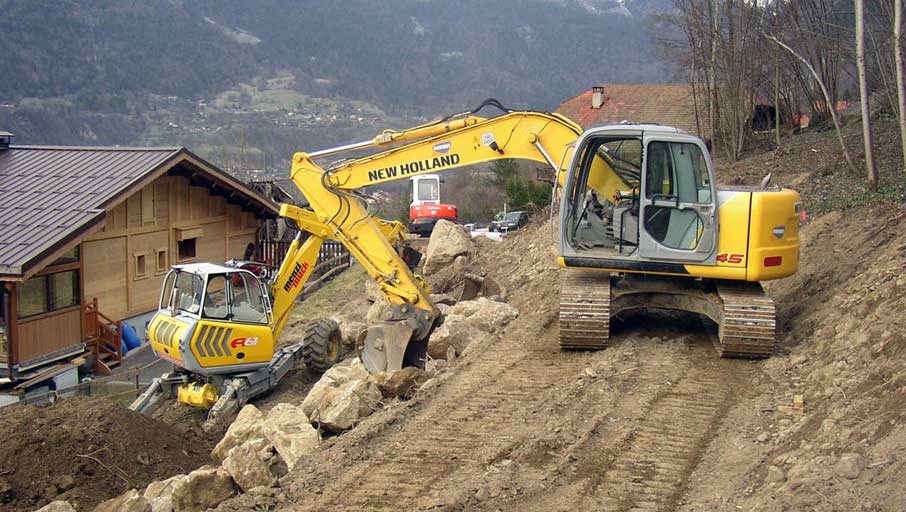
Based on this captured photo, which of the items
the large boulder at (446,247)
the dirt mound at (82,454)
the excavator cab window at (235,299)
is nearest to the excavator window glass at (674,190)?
the dirt mound at (82,454)

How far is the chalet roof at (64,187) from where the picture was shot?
55.7 feet

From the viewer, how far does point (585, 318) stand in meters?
9.91

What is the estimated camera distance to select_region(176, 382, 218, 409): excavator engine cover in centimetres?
1329

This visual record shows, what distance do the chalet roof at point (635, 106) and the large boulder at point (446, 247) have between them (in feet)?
50.8

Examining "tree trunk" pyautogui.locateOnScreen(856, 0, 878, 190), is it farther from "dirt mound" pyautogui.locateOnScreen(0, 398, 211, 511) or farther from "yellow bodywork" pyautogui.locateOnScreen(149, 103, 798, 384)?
"dirt mound" pyautogui.locateOnScreen(0, 398, 211, 511)

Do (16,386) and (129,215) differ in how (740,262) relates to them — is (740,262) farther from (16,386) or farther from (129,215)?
(129,215)

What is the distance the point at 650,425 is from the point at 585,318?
7.52ft

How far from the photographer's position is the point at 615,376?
8.98m

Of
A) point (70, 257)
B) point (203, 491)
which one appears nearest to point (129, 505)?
point (203, 491)

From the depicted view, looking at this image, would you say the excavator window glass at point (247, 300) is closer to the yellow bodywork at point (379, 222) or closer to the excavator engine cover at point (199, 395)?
the yellow bodywork at point (379, 222)

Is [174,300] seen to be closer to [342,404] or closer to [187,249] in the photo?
[342,404]

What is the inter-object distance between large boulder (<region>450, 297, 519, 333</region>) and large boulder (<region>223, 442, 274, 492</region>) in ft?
16.3

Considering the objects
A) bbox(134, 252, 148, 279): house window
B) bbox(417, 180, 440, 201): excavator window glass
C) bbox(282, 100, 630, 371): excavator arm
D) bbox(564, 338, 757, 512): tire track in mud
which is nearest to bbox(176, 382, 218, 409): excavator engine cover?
bbox(282, 100, 630, 371): excavator arm

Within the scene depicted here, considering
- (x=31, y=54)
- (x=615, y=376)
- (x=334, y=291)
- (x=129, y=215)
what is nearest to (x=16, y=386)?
(x=129, y=215)
